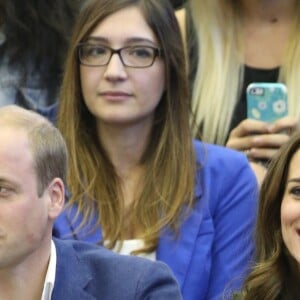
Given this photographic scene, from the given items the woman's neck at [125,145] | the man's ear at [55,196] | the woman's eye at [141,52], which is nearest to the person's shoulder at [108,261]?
the man's ear at [55,196]

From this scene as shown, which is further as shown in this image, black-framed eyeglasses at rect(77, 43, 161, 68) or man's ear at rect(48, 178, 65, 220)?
black-framed eyeglasses at rect(77, 43, 161, 68)

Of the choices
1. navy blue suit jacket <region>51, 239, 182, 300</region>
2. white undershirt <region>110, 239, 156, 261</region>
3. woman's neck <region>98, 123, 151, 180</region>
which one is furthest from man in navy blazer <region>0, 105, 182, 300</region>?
woman's neck <region>98, 123, 151, 180</region>

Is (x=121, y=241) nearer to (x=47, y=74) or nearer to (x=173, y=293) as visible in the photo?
(x=173, y=293)

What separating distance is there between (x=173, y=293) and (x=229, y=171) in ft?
2.78

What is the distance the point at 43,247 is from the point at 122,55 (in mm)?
1012

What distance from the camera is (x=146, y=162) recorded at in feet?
11.5

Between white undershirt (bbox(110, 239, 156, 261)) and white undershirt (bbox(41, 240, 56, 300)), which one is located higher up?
white undershirt (bbox(41, 240, 56, 300))

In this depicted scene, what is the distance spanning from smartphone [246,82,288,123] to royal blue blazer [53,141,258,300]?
19 cm

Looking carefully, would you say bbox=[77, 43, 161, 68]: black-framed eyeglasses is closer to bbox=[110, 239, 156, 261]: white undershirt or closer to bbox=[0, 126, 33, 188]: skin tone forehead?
bbox=[110, 239, 156, 261]: white undershirt

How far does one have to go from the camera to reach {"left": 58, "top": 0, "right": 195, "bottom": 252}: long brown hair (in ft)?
11.0

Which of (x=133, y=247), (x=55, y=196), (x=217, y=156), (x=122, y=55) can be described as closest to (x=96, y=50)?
(x=122, y=55)

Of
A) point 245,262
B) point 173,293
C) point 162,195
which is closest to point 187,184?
point 162,195

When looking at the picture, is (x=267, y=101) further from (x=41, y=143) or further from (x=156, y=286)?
(x=41, y=143)

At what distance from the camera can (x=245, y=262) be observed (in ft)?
11.0
